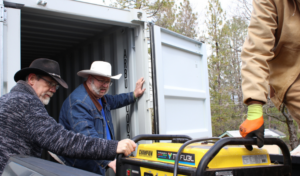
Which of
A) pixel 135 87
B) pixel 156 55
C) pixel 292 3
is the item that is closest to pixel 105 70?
pixel 135 87

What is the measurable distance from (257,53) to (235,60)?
20.6 metres

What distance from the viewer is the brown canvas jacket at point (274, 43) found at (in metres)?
1.91

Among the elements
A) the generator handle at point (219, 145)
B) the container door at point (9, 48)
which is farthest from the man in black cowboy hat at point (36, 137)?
the generator handle at point (219, 145)

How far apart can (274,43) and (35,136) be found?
1879mm

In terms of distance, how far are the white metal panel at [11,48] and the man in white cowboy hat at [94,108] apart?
2.79 feet

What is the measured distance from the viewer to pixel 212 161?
5.34 ft

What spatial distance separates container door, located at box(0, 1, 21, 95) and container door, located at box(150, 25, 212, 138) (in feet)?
5.32

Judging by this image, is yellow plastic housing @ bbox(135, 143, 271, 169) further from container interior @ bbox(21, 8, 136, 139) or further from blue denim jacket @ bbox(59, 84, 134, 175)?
A: container interior @ bbox(21, 8, 136, 139)

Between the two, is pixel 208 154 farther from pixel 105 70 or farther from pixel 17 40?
pixel 105 70

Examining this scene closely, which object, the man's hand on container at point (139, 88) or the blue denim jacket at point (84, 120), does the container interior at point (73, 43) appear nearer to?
the man's hand on container at point (139, 88)

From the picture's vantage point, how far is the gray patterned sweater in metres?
2.11

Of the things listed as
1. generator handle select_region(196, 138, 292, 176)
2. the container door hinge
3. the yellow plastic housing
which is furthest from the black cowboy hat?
generator handle select_region(196, 138, 292, 176)

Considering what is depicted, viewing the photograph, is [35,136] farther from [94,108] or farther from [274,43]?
[274,43]

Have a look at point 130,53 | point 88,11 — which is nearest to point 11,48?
point 88,11
